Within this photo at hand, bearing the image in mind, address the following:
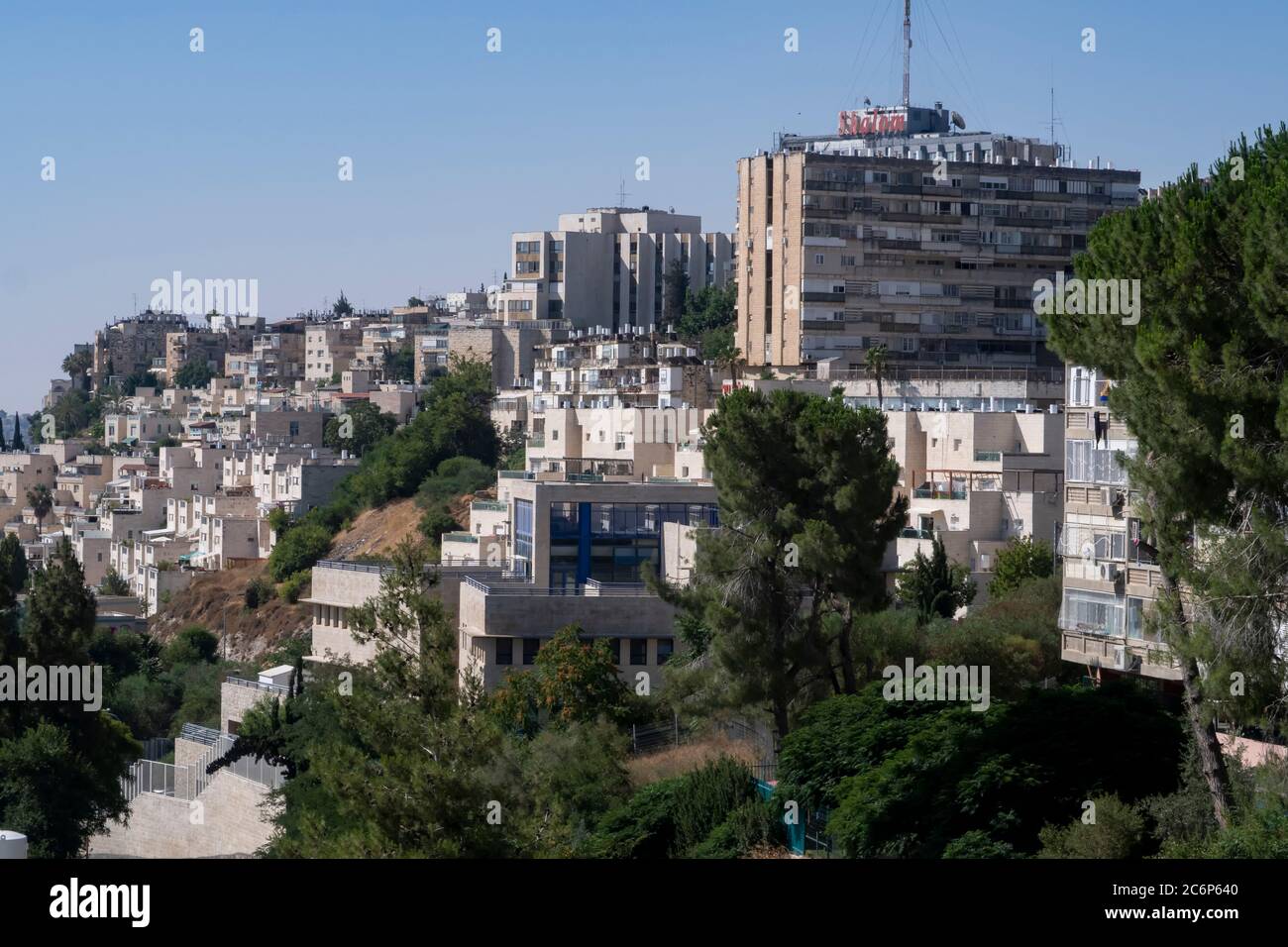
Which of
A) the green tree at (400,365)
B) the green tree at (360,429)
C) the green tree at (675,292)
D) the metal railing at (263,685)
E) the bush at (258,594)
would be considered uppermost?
the green tree at (675,292)

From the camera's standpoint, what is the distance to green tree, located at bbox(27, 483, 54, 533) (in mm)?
98375

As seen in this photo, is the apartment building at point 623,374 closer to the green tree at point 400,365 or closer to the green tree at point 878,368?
the green tree at point 878,368

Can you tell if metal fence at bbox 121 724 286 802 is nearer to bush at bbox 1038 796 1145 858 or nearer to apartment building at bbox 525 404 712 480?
apartment building at bbox 525 404 712 480

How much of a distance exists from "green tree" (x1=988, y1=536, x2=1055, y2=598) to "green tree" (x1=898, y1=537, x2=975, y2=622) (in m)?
0.72

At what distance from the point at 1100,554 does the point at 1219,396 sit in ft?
43.8

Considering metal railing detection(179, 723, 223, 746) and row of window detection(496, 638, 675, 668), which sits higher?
row of window detection(496, 638, 675, 668)

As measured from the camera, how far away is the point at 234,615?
66500 mm

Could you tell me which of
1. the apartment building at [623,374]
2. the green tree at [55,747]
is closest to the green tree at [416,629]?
the green tree at [55,747]

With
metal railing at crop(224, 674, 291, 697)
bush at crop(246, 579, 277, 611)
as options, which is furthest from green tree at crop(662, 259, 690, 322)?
metal railing at crop(224, 674, 291, 697)

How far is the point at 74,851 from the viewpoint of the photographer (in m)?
33.3

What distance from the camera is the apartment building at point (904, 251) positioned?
63406mm

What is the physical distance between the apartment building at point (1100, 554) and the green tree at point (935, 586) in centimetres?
443

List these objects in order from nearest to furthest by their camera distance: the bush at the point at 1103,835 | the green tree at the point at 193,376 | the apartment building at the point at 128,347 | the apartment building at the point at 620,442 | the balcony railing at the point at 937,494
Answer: the bush at the point at 1103,835
the balcony railing at the point at 937,494
the apartment building at the point at 620,442
the green tree at the point at 193,376
the apartment building at the point at 128,347
